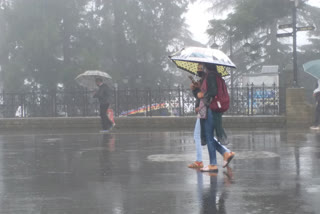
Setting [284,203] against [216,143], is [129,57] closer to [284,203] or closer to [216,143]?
[216,143]

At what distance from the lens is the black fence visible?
1878 centimetres

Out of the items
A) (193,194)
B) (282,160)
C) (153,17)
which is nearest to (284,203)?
(193,194)

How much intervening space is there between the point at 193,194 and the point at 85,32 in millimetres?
32861

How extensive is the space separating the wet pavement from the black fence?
6.56 metres

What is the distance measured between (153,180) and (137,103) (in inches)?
480

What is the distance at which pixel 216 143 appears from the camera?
817 centimetres

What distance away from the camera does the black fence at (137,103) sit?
18781mm

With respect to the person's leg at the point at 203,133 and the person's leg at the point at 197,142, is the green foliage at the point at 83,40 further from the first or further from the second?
the person's leg at the point at 203,133

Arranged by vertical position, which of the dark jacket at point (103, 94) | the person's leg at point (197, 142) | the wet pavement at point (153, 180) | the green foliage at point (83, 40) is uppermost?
the green foliage at point (83, 40)

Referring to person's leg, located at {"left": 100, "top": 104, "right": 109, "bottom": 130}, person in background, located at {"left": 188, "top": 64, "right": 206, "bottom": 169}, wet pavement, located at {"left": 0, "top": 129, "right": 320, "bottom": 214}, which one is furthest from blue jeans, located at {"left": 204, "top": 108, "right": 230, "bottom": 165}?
person's leg, located at {"left": 100, "top": 104, "right": 109, "bottom": 130}

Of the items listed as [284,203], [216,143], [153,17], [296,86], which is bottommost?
[284,203]

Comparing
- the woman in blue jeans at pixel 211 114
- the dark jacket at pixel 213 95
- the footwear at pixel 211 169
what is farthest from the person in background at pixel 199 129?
the footwear at pixel 211 169

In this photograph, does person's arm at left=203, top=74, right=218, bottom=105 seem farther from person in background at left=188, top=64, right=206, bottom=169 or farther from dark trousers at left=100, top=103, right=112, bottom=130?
dark trousers at left=100, top=103, right=112, bottom=130

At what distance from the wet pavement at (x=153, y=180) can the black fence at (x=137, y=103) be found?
21.5 ft
